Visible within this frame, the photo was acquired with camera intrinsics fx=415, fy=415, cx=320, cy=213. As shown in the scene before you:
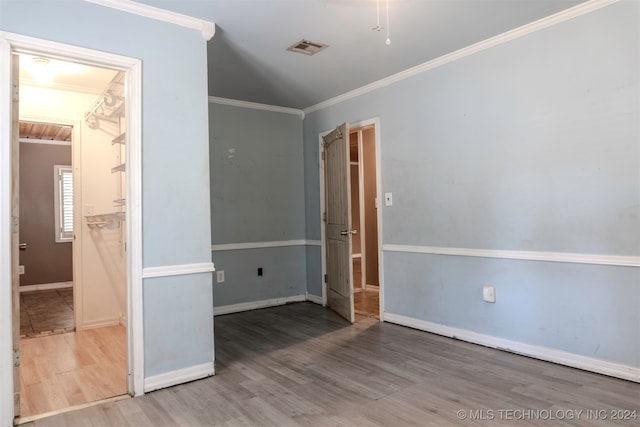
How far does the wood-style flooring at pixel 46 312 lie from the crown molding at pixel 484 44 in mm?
3859

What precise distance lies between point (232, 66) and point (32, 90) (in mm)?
2031

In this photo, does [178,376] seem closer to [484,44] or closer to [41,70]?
[41,70]

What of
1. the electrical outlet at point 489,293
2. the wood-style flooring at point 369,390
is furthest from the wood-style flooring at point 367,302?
the electrical outlet at point 489,293

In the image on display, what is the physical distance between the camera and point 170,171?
2730mm

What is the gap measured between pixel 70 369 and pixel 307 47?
3.05 metres

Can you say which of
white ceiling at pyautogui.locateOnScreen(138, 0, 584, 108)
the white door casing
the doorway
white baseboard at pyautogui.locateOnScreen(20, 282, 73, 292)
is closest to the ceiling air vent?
white ceiling at pyautogui.locateOnScreen(138, 0, 584, 108)

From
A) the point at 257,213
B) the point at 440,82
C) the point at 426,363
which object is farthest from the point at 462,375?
the point at 257,213

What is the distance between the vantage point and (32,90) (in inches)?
158

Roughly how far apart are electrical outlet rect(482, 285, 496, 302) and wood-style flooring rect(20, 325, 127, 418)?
2702 mm

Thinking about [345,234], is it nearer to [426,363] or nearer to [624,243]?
[426,363]

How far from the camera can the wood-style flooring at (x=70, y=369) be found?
2562 millimetres

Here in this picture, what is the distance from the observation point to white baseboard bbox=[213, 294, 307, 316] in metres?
4.59

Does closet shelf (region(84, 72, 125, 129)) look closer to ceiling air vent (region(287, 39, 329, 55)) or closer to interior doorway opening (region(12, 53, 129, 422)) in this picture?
interior doorway opening (region(12, 53, 129, 422))

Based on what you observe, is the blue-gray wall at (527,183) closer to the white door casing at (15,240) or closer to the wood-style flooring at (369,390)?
the wood-style flooring at (369,390)
